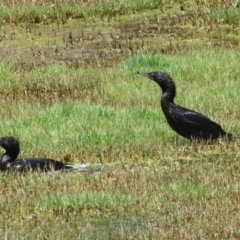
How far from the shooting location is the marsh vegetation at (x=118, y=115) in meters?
9.03

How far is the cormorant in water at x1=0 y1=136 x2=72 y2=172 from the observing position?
11.1 m

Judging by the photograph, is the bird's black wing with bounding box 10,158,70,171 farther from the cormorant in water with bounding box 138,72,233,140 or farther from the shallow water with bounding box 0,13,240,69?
the shallow water with bounding box 0,13,240,69

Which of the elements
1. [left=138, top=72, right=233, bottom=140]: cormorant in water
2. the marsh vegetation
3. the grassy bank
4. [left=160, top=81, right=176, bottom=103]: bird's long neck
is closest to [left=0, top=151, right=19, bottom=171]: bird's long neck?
the marsh vegetation

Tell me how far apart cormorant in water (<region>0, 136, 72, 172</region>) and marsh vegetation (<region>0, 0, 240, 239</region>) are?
0.33 metres

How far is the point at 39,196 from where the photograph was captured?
9.79m

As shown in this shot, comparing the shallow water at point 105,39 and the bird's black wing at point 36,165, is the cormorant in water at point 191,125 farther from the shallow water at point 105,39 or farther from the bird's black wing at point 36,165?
the shallow water at point 105,39

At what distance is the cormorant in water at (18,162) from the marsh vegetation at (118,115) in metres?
0.33

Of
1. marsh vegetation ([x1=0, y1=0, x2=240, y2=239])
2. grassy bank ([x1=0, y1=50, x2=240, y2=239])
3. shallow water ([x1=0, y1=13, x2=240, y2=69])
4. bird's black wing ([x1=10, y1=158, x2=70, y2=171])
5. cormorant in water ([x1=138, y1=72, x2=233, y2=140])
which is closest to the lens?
grassy bank ([x1=0, y1=50, x2=240, y2=239])

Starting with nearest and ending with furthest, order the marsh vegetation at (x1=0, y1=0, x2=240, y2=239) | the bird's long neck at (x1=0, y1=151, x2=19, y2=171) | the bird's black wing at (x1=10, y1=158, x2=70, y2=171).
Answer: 1. the marsh vegetation at (x1=0, y1=0, x2=240, y2=239)
2. the bird's black wing at (x1=10, y1=158, x2=70, y2=171)
3. the bird's long neck at (x1=0, y1=151, x2=19, y2=171)

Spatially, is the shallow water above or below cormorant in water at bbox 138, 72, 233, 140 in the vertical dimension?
below

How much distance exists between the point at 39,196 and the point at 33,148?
9.54 feet

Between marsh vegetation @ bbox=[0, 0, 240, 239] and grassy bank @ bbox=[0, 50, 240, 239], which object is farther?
marsh vegetation @ bbox=[0, 0, 240, 239]

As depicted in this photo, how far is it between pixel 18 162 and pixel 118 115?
2996 mm

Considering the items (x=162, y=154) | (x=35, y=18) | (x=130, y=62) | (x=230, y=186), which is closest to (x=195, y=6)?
(x=35, y=18)
